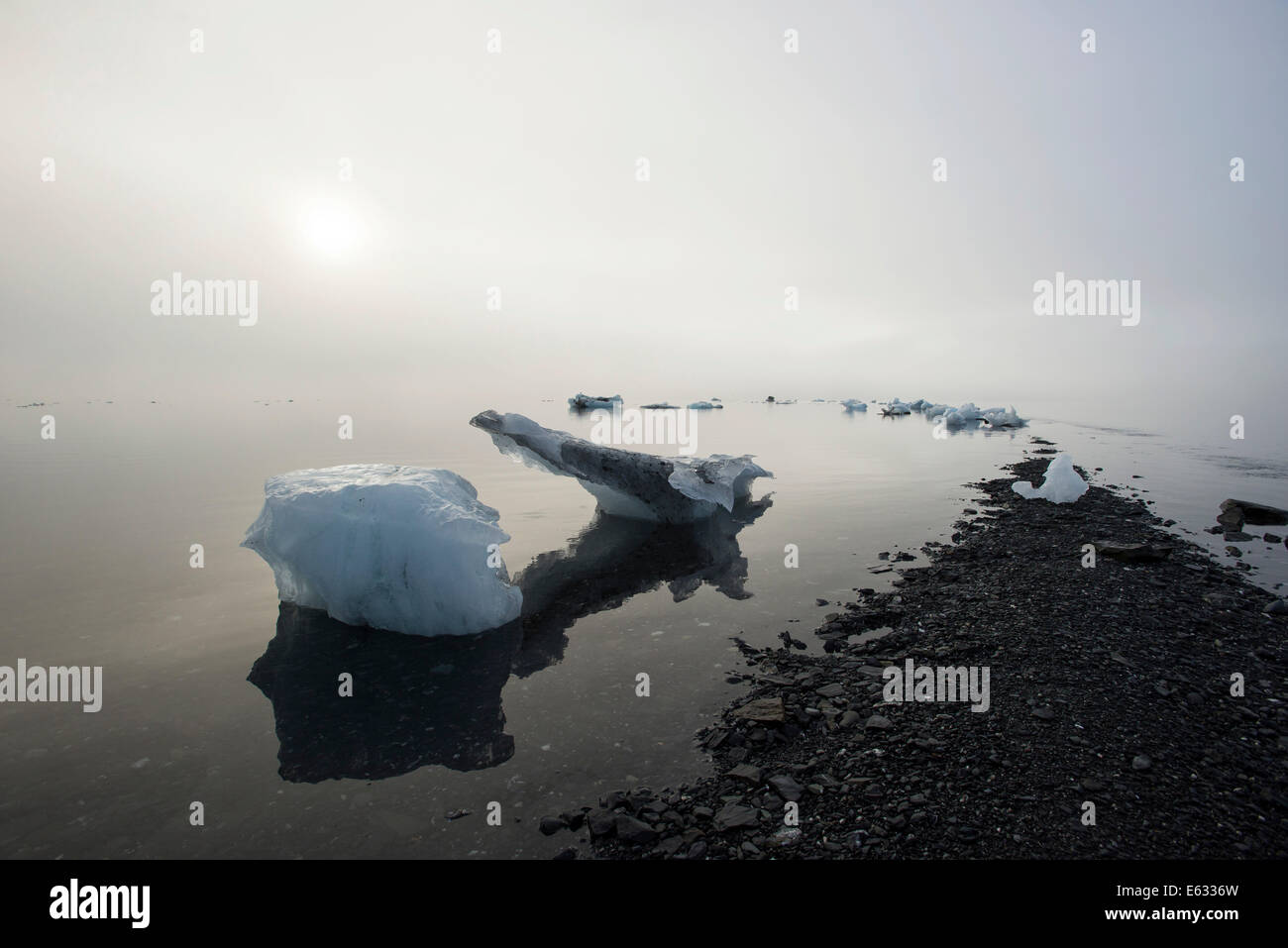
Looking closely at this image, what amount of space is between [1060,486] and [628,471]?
43.2 ft

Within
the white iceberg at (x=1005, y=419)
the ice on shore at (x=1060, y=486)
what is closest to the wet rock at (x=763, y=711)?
the ice on shore at (x=1060, y=486)

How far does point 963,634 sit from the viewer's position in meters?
7.76

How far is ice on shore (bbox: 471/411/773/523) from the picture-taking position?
14953 mm

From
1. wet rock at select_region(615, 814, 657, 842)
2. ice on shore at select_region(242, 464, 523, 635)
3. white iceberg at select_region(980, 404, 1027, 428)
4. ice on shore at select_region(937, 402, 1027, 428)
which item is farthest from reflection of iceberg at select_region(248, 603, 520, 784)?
white iceberg at select_region(980, 404, 1027, 428)

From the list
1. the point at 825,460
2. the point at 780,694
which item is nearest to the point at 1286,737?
the point at 780,694

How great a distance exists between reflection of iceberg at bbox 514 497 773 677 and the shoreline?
2.80 metres

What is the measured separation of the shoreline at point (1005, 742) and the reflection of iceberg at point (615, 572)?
2801 millimetres

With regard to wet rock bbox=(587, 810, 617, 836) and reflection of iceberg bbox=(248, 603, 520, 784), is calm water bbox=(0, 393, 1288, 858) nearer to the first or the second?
reflection of iceberg bbox=(248, 603, 520, 784)

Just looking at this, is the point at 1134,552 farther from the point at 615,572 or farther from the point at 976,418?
the point at 976,418

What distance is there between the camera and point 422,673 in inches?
288

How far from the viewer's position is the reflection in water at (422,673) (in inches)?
220

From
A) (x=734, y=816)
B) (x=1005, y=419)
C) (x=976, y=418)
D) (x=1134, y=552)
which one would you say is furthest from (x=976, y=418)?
(x=734, y=816)
